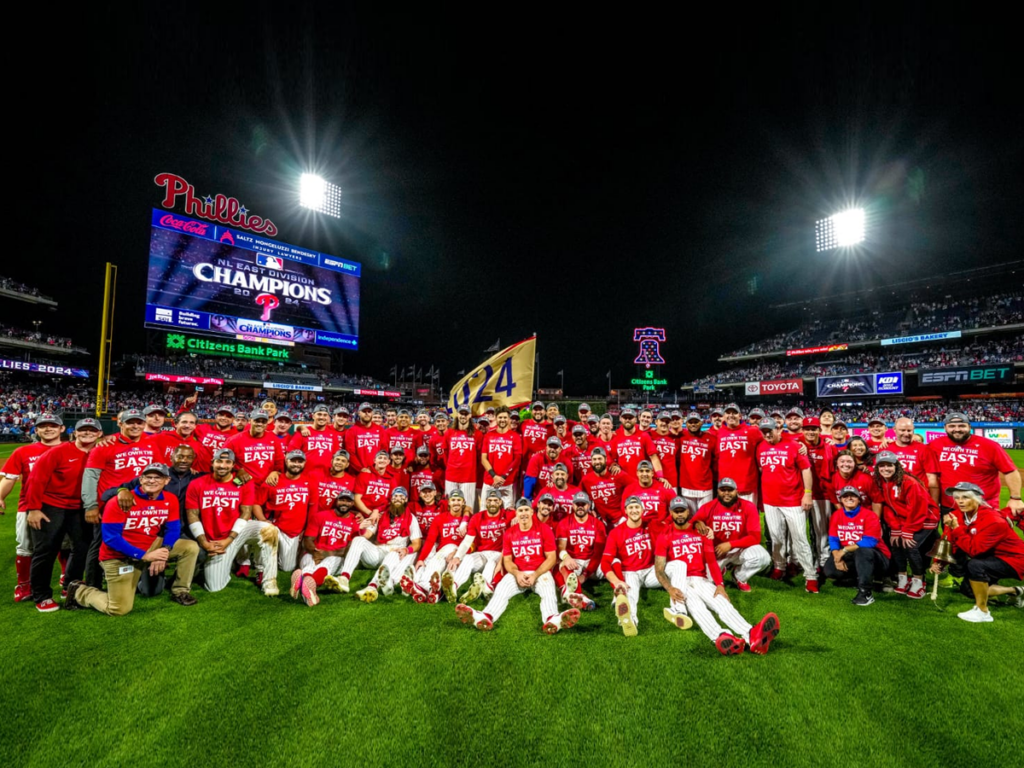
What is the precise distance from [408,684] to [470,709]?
1.92 feet

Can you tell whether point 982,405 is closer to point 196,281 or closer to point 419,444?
point 419,444

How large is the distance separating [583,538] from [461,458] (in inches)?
109

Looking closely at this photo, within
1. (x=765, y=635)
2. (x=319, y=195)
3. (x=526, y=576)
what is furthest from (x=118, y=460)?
(x=319, y=195)

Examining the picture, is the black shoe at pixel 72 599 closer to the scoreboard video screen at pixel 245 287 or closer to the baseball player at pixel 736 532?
the baseball player at pixel 736 532

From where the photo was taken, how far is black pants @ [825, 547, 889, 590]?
5.66m

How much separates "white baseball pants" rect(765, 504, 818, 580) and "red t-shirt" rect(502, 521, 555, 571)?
10.8ft

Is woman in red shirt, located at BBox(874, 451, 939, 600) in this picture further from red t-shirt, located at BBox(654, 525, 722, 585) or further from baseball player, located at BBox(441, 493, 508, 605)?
baseball player, located at BBox(441, 493, 508, 605)

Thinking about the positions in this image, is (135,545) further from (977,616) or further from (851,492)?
(977,616)

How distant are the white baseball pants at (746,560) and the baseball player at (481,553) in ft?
9.17

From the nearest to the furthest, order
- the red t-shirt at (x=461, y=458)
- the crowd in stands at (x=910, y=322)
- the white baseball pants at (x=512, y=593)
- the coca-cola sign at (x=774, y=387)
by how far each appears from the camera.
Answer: the white baseball pants at (x=512, y=593) → the red t-shirt at (x=461, y=458) → the crowd in stands at (x=910, y=322) → the coca-cola sign at (x=774, y=387)

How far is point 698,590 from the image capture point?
16.5 ft

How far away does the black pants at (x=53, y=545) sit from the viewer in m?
5.16

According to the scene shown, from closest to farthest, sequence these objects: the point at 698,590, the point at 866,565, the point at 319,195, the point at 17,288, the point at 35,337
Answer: the point at 698,590 < the point at 866,565 < the point at 17,288 < the point at 35,337 < the point at 319,195

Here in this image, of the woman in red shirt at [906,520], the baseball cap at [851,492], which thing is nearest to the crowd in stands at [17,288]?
the baseball cap at [851,492]
